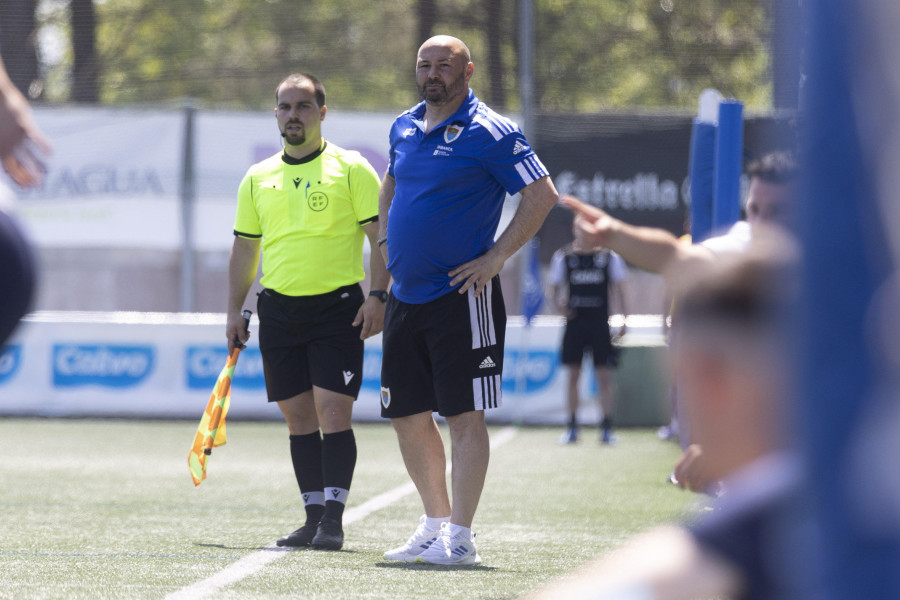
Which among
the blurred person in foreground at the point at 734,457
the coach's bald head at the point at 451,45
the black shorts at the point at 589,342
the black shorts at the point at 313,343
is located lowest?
the black shorts at the point at 589,342

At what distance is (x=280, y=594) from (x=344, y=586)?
25cm

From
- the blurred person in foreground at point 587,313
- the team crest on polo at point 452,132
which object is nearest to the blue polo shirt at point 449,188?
the team crest on polo at point 452,132

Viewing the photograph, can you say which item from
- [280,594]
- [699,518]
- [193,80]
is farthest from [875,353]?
[193,80]

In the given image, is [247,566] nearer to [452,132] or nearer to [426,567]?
[426,567]

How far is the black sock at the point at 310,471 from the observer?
604cm

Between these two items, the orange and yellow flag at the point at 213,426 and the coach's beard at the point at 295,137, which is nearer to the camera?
the coach's beard at the point at 295,137

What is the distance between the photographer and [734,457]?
1486 millimetres

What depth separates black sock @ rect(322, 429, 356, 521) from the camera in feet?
19.2

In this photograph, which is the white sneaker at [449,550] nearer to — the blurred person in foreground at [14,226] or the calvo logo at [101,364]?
the blurred person in foreground at [14,226]

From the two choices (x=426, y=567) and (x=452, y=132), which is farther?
(x=452, y=132)

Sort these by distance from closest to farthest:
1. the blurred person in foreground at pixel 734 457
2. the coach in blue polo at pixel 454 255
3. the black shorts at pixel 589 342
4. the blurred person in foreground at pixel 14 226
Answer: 1. the blurred person in foreground at pixel 734 457
2. the blurred person in foreground at pixel 14 226
3. the coach in blue polo at pixel 454 255
4. the black shorts at pixel 589 342

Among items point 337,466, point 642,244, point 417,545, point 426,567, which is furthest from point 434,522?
point 642,244

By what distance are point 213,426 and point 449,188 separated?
173 cm

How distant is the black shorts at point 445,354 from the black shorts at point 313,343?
1.26 ft
